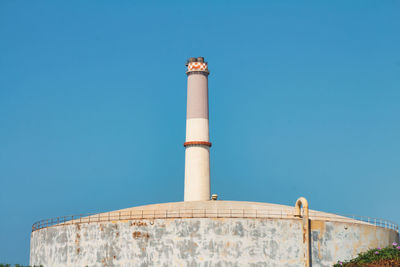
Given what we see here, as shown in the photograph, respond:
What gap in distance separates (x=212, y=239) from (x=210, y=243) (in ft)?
0.82

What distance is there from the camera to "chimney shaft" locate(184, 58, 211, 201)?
54.2 metres

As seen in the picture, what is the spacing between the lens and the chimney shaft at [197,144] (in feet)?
178

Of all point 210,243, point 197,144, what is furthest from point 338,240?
point 197,144

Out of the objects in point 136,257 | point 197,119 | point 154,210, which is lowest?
point 136,257

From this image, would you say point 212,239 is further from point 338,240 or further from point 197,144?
point 197,144

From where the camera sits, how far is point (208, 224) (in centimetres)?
3741

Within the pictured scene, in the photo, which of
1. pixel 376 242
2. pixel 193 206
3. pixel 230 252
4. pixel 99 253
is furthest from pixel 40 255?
pixel 376 242

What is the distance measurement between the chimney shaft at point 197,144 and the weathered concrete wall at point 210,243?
1572 centimetres

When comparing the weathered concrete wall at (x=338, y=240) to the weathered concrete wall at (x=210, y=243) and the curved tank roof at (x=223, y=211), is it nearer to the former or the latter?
the weathered concrete wall at (x=210, y=243)

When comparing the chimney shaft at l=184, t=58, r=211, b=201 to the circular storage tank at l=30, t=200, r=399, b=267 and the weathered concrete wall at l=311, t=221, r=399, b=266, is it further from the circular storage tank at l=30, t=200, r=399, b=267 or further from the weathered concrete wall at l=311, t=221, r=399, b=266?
the weathered concrete wall at l=311, t=221, r=399, b=266

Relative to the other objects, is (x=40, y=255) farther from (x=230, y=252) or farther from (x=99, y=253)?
(x=230, y=252)

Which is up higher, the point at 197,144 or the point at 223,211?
the point at 197,144

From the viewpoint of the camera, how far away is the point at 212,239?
122 feet

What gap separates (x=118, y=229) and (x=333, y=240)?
12.6 m
